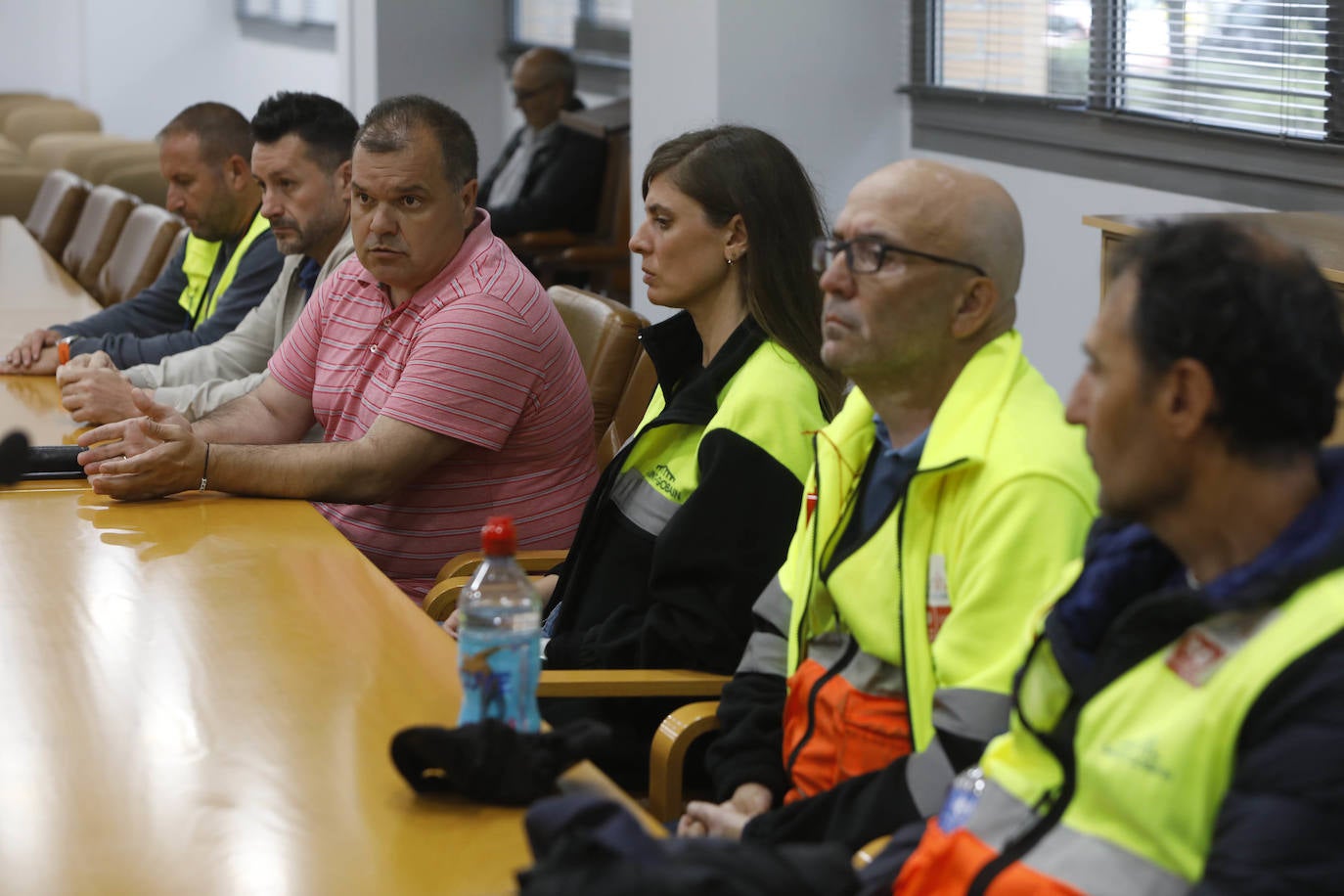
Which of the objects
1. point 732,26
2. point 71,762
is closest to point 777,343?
point 71,762

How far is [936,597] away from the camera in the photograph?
1.52m

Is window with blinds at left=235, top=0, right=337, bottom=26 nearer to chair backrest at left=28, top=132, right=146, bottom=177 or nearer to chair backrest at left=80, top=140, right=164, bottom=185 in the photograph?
chair backrest at left=28, top=132, right=146, bottom=177

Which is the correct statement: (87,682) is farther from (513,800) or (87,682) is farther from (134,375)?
(134,375)

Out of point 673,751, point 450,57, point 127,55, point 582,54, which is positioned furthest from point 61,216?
point 127,55

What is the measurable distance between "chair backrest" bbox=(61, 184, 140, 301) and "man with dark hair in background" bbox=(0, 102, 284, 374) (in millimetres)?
1301

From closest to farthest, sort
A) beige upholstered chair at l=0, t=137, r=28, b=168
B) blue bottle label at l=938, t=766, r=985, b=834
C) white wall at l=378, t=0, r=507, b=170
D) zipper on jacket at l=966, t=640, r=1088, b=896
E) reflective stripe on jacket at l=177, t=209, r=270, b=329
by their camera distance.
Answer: zipper on jacket at l=966, t=640, r=1088, b=896
blue bottle label at l=938, t=766, r=985, b=834
reflective stripe on jacket at l=177, t=209, r=270, b=329
white wall at l=378, t=0, r=507, b=170
beige upholstered chair at l=0, t=137, r=28, b=168

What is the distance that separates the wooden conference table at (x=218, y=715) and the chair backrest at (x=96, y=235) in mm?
3463

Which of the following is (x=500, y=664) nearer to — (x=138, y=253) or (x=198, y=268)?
(x=198, y=268)

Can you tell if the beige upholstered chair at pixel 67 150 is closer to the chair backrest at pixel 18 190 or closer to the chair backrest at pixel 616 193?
the chair backrest at pixel 18 190

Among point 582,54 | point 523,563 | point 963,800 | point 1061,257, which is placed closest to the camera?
point 963,800

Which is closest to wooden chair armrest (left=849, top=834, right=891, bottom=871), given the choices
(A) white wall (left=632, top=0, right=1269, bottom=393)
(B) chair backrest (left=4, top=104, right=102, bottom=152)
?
(A) white wall (left=632, top=0, right=1269, bottom=393)

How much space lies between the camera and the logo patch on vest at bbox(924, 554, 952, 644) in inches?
59.8

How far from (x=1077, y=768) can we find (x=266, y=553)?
1.26m

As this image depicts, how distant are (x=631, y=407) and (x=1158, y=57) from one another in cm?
197
